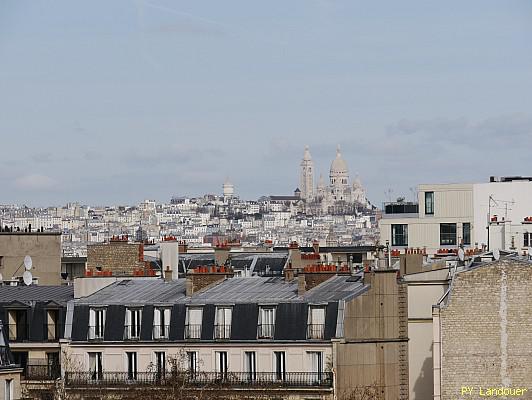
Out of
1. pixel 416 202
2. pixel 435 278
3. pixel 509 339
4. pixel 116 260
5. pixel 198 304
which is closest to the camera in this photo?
pixel 509 339

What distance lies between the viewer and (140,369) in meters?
54.2

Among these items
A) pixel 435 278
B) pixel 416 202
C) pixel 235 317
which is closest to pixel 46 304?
pixel 235 317

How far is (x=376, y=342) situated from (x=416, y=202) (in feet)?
188

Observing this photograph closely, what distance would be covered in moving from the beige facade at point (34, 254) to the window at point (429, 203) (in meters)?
32.2

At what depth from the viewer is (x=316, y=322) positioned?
52781 mm

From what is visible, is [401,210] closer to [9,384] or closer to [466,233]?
[466,233]

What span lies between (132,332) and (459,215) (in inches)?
1953

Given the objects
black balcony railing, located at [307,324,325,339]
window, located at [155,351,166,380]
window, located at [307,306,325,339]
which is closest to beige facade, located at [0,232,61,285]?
window, located at [155,351,166,380]

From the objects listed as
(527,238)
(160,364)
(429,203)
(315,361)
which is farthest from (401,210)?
(315,361)

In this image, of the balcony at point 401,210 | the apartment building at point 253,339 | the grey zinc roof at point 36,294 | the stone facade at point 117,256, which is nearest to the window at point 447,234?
the balcony at point 401,210

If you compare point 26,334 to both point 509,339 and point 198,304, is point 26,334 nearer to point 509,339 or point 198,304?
point 198,304

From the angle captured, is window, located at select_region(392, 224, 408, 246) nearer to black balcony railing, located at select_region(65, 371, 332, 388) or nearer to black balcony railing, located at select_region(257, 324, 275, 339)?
black balcony railing, located at select_region(65, 371, 332, 388)

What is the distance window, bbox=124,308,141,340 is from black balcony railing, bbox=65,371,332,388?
971mm

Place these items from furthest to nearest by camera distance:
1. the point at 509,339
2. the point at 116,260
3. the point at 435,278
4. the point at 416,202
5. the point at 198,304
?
the point at 416,202
the point at 116,260
the point at 435,278
the point at 198,304
the point at 509,339
